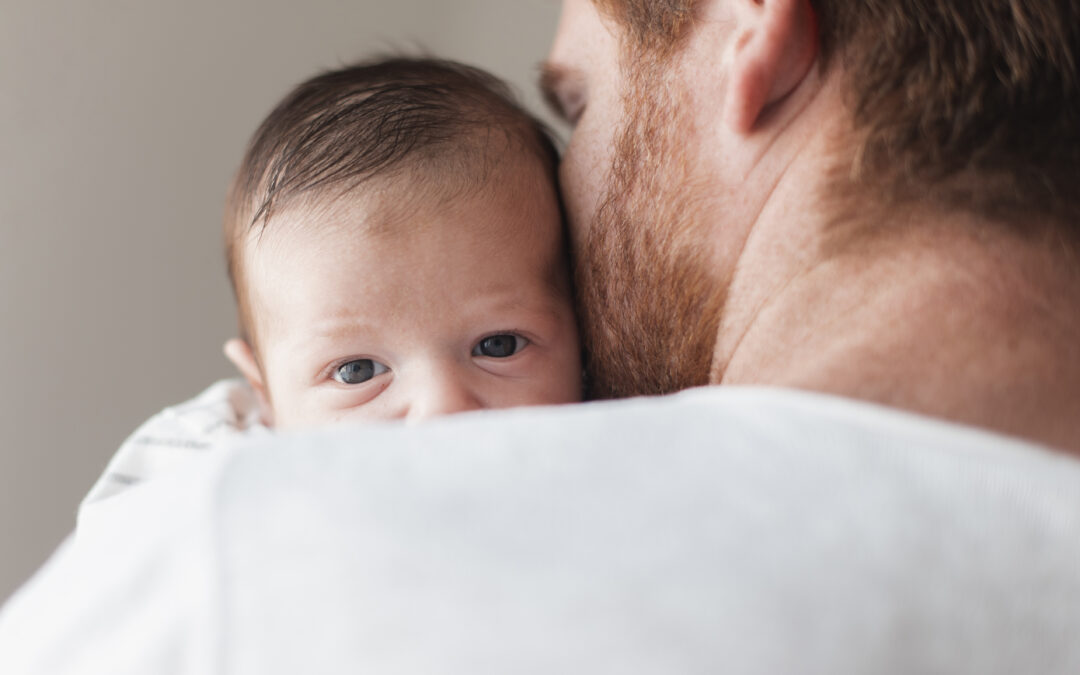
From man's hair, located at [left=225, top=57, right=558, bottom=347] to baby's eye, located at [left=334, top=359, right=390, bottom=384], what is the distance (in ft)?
0.58

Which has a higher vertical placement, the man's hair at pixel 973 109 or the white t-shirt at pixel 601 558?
the man's hair at pixel 973 109

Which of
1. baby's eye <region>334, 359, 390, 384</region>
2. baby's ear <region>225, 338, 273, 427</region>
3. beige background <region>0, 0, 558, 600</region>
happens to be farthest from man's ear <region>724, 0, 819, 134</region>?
beige background <region>0, 0, 558, 600</region>

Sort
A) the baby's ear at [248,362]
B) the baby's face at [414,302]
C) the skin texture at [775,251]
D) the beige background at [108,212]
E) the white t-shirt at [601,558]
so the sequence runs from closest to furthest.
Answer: the white t-shirt at [601,558] → the skin texture at [775,251] → the baby's face at [414,302] → the baby's ear at [248,362] → the beige background at [108,212]

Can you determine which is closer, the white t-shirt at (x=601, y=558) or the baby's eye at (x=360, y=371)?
the white t-shirt at (x=601, y=558)

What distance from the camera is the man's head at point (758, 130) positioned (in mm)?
784

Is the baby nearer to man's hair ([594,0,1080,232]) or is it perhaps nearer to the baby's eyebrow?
the baby's eyebrow

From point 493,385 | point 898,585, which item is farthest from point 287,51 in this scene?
point 898,585

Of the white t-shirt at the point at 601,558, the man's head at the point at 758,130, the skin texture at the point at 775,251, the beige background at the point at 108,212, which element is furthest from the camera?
the beige background at the point at 108,212

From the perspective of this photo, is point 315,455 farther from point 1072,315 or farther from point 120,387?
point 120,387

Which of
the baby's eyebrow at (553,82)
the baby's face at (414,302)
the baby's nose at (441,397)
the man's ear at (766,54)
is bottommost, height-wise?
the baby's nose at (441,397)

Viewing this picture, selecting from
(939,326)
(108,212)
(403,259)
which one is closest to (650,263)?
(403,259)

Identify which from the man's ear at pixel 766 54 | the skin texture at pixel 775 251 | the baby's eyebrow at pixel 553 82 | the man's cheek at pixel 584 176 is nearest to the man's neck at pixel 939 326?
the skin texture at pixel 775 251

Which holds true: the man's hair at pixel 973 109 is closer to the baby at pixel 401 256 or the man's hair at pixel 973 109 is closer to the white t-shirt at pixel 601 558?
the white t-shirt at pixel 601 558

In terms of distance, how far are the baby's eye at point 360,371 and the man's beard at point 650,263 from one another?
0.78 ft
